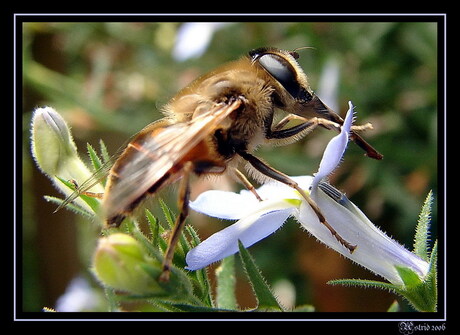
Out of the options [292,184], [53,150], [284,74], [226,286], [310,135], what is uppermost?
[310,135]

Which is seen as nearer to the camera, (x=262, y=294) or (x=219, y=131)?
(x=262, y=294)

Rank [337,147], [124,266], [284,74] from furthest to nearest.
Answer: [284,74] → [337,147] → [124,266]

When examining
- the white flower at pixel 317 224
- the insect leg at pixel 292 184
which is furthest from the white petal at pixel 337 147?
the insect leg at pixel 292 184

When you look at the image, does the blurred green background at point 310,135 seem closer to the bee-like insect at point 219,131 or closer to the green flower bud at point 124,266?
the bee-like insect at point 219,131

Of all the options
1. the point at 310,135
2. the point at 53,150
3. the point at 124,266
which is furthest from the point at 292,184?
the point at 310,135

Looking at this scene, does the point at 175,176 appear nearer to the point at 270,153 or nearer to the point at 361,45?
the point at 270,153

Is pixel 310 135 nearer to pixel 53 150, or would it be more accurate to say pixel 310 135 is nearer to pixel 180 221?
pixel 53 150
